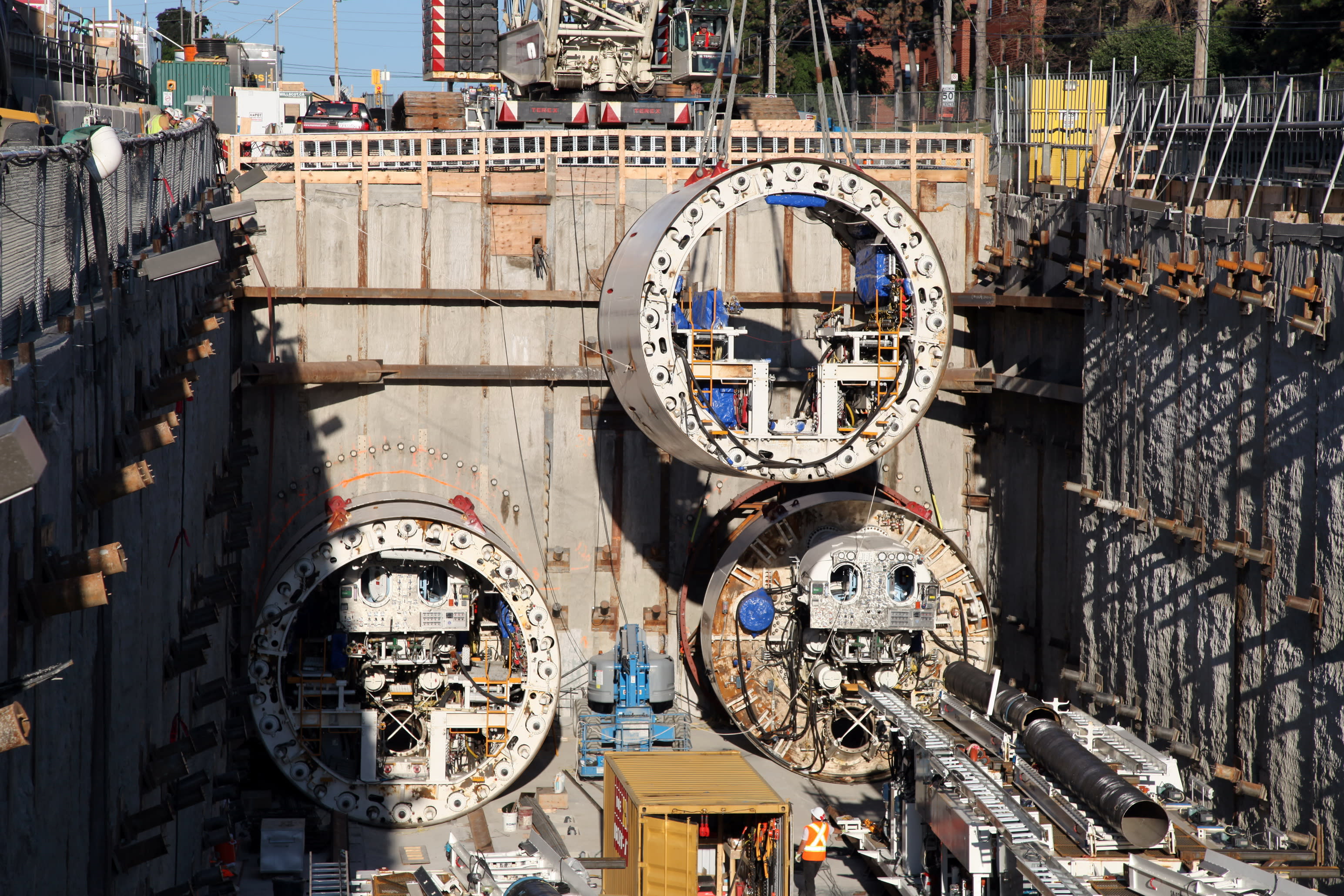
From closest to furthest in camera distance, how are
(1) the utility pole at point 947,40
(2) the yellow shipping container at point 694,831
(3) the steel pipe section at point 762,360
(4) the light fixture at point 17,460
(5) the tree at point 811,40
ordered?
(4) the light fixture at point 17,460, (2) the yellow shipping container at point 694,831, (3) the steel pipe section at point 762,360, (1) the utility pole at point 947,40, (5) the tree at point 811,40

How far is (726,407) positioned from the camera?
19.1 metres

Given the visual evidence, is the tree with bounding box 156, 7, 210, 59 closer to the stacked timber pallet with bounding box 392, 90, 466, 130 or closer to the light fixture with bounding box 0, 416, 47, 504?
the stacked timber pallet with bounding box 392, 90, 466, 130

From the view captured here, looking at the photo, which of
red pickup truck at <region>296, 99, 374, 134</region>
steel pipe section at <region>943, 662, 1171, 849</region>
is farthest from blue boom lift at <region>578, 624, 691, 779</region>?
red pickup truck at <region>296, 99, 374, 134</region>

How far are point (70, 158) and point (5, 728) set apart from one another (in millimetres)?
4865

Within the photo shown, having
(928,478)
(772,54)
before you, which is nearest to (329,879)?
(928,478)

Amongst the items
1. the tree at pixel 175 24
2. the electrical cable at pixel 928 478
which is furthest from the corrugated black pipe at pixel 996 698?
the tree at pixel 175 24

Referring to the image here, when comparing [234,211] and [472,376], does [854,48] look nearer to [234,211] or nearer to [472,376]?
[472,376]

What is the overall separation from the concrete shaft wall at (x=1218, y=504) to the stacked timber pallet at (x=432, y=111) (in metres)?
12.8

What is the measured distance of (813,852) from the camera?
16.2m

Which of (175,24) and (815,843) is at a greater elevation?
(175,24)

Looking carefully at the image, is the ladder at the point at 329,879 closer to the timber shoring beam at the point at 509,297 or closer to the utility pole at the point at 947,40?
the timber shoring beam at the point at 509,297

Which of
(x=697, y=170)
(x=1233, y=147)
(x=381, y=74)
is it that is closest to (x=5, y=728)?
(x=697, y=170)

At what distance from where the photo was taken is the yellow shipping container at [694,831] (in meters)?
14.8

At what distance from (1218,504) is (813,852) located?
579 cm
